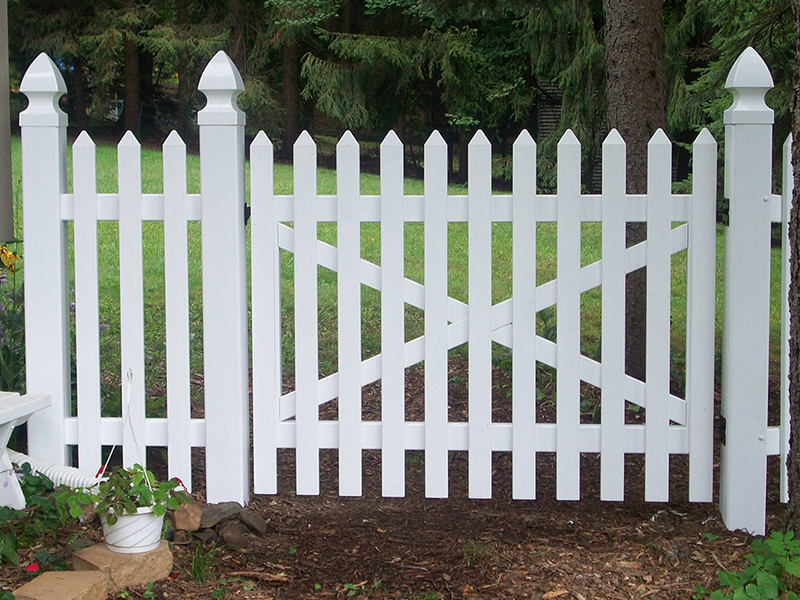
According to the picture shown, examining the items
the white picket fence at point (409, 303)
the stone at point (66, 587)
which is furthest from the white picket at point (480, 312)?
the stone at point (66, 587)

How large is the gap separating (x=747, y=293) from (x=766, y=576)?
99 centimetres

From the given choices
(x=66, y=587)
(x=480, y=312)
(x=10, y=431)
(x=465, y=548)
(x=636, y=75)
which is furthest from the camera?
(x=636, y=75)

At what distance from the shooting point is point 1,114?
3271 millimetres

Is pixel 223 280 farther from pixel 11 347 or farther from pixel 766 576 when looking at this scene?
pixel 766 576

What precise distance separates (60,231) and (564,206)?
185 cm

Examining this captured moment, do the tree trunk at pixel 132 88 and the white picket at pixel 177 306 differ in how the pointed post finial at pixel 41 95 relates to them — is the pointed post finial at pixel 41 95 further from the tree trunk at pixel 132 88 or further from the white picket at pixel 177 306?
the tree trunk at pixel 132 88

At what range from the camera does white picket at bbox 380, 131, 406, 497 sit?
3.01 metres

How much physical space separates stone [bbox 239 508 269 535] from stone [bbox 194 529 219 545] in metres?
0.13

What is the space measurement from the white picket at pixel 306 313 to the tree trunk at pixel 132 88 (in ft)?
52.6

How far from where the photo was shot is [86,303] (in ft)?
10.4

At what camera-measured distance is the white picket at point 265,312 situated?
3064mm

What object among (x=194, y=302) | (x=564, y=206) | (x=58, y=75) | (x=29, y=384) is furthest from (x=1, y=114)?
(x=194, y=302)

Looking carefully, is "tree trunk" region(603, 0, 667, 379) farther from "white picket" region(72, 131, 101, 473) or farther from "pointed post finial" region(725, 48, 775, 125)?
"white picket" region(72, 131, 101, 473)

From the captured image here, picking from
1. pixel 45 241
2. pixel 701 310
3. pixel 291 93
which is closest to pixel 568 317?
pixel 701 310
